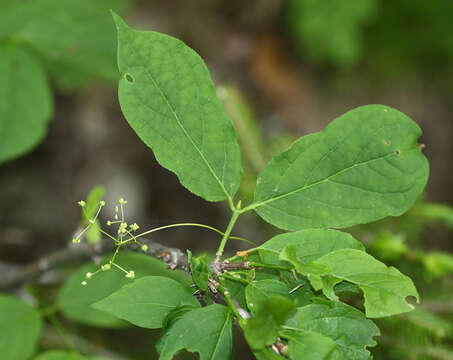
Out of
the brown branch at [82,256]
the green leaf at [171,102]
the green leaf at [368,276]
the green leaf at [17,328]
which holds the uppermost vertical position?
the green leaf at [171,102]

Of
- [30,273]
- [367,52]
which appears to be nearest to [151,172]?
[30,273]

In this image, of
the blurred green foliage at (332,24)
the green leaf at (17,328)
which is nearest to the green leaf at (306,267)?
the green leaf at (17,328)

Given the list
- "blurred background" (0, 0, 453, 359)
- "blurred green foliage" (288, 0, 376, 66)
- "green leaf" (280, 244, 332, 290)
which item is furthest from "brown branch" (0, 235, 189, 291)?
"blurred green foliage" (288, 0, 376, 66)

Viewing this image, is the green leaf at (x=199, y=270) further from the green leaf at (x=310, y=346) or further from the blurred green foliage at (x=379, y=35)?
the blurred green foliage at (x=379, y=35)

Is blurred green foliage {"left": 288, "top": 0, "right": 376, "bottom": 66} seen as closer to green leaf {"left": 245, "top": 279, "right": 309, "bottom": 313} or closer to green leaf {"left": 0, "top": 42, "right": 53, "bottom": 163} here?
green leaf {"left": 0, "top": 42, "right": 53, "bottom": 163}

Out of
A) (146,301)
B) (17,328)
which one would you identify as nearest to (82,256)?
(17,328)

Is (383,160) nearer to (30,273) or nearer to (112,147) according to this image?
(30,273)
